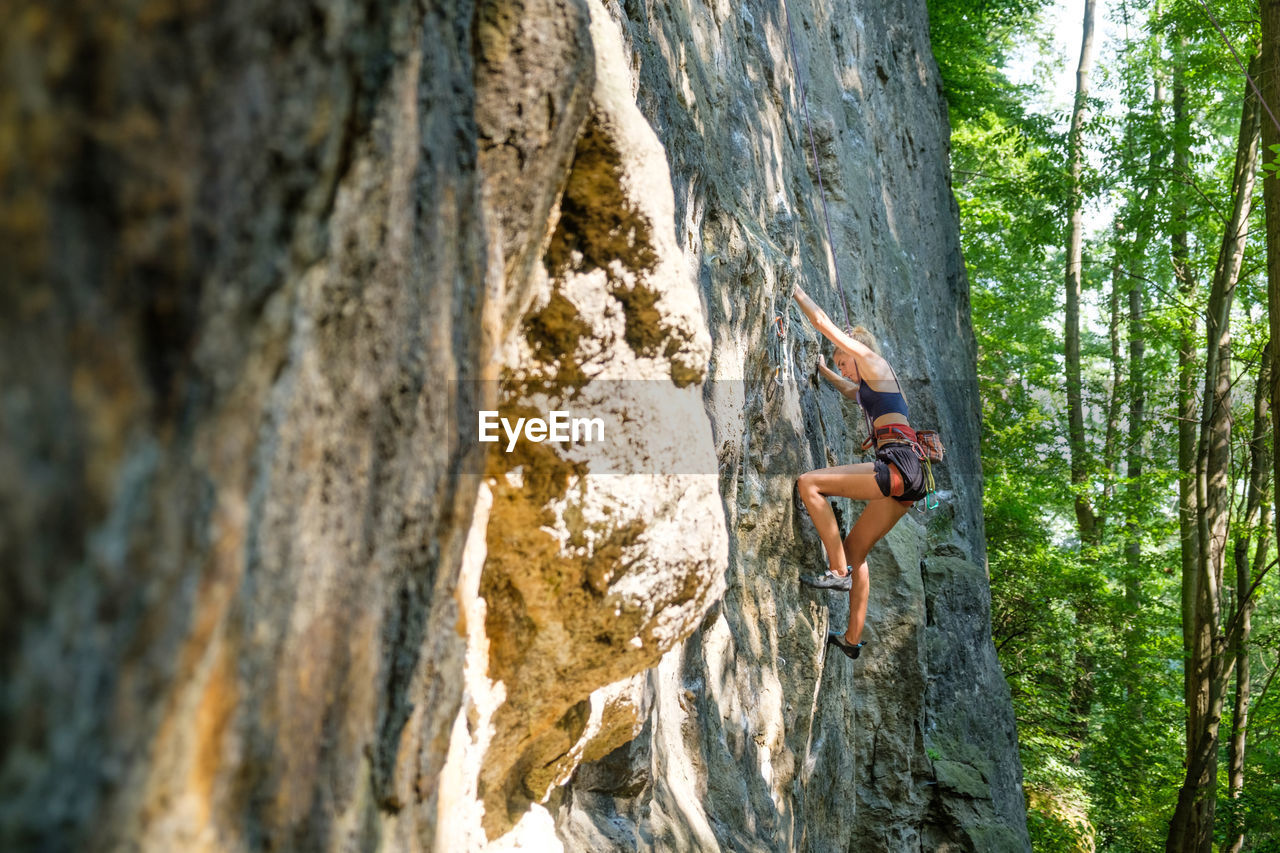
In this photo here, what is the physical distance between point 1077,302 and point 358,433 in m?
20.1

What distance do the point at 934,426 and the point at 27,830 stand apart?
1195 cm

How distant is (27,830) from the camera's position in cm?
94

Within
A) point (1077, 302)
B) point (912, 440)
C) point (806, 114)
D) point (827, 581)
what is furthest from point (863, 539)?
point (1077, 302)

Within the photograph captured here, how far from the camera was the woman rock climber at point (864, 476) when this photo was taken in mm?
5945

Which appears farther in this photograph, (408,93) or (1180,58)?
(1180,58)

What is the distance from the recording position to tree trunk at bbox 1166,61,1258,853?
11688 millimetres

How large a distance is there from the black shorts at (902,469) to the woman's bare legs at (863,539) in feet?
0.59

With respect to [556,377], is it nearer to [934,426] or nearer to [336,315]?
[336,315]

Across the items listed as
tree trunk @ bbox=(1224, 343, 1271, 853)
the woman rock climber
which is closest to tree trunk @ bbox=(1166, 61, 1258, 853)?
tree trunk @ bbox=(1224, 343, 1271, 853)

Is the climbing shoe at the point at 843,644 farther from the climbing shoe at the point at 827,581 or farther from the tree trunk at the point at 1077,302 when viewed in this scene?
the tree trunk at the point at 1077,302

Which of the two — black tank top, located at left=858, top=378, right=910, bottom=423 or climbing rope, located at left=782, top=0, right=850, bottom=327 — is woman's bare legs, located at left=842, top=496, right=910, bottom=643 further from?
climbing rope, located at left=782, top=0, right=850, bottom=327

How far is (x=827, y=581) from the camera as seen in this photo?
6.13 metres

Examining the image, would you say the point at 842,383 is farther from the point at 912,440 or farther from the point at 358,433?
the point at 358,433

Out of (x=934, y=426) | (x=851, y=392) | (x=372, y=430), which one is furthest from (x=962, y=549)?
(x=372, y=430)
